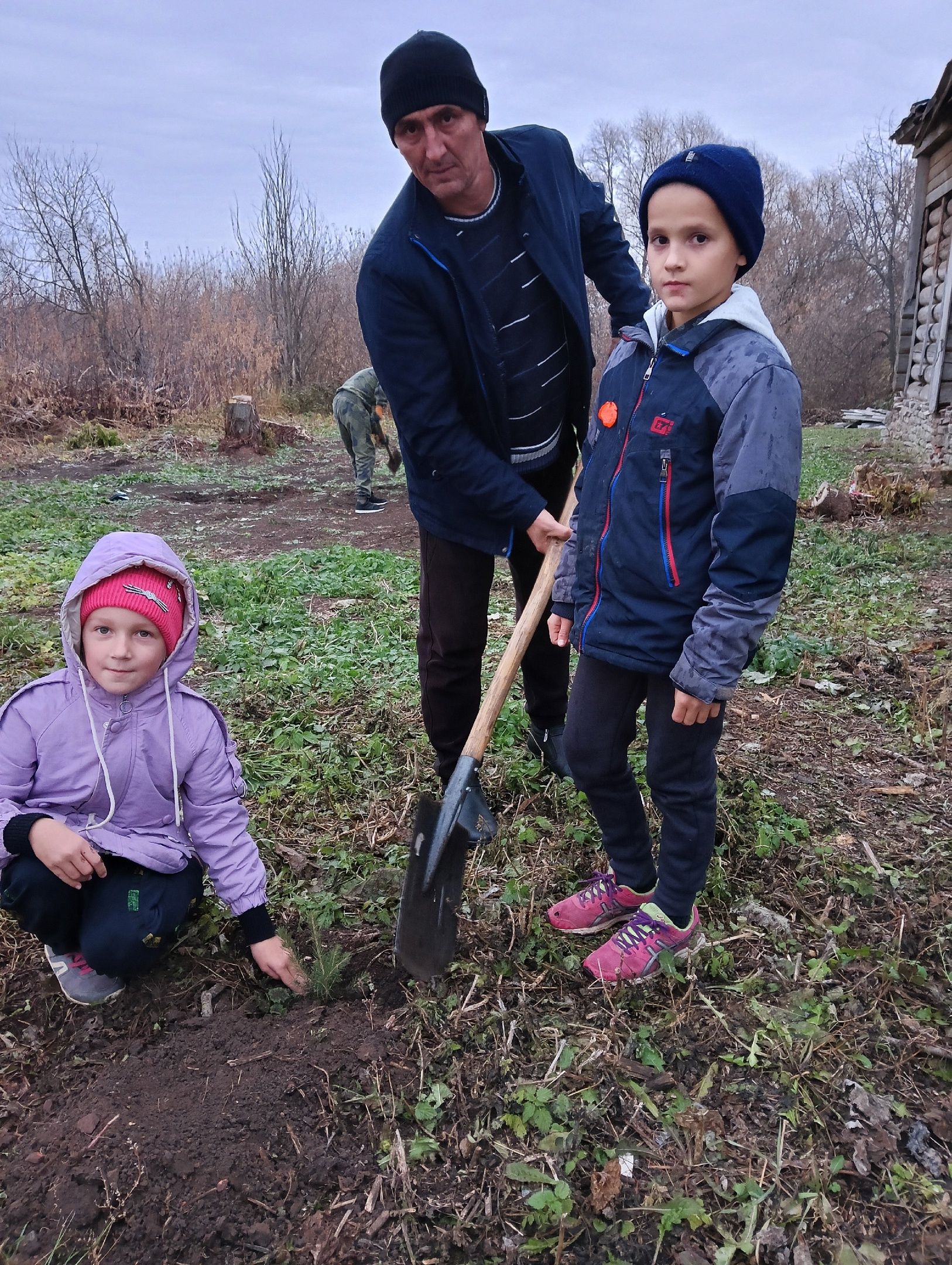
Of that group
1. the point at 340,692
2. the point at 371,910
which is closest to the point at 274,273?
the point at 340,692

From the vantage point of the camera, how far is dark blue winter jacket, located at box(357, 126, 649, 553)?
7.27 feet

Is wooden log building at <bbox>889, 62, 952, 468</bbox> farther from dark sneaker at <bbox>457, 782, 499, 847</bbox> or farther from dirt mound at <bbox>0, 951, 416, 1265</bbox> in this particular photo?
dirt mound at <bbox>0, 951, 416, 1265</bbox>

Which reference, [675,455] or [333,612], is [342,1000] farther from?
[333,612]

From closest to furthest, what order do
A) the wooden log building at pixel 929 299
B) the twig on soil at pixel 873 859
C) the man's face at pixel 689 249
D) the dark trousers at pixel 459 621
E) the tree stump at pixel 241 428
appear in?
the man's face at pixel 689 249
the twig on soil at pixel 873 859
the dark trousers at pixel 459 621
the wooden log building at pixel 929 299
the tree stump at pixel 241 428

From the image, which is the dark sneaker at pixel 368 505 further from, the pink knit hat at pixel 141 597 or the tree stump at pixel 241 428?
the pink knit hat at pixel 141 597

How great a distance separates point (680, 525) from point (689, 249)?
542 mm

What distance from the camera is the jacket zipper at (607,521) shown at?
1799 mm

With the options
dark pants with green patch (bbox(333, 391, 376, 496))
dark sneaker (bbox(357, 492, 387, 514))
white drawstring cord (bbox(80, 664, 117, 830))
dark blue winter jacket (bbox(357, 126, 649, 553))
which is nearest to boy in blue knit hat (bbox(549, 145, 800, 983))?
dark blue winter jacket (bbox(357, 126, 649, 553))

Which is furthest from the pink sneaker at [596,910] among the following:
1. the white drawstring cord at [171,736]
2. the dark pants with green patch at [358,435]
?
the dark pants with green patch at [358,435]

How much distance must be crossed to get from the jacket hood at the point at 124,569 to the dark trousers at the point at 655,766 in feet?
3.11

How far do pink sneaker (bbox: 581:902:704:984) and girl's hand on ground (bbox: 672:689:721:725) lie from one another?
0.61m

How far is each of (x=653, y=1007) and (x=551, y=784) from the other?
1.04m

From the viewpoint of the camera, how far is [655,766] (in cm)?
192

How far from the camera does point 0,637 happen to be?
4242 mm
